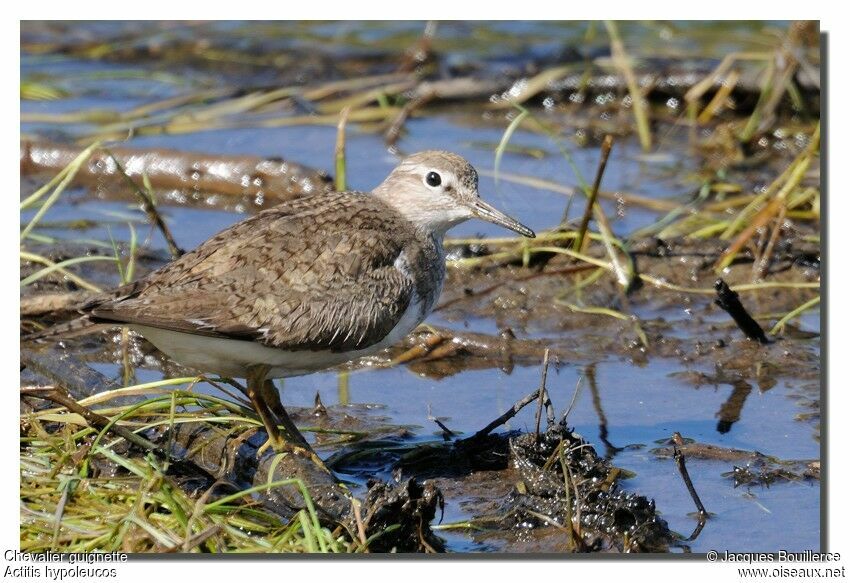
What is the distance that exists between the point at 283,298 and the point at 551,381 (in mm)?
2317

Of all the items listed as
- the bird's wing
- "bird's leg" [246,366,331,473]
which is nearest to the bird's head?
the bird's wing

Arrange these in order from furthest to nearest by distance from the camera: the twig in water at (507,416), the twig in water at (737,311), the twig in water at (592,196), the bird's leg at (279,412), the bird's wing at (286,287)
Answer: the twig in water at (592,196), the twig in water at (737,311), the bird's leg at (279,412), the twig in water at (507,416), the bird's wing at (286,287)

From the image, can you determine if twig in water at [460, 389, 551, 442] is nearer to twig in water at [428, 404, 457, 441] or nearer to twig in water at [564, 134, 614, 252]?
twig in water at [428, 404, 457, 441]

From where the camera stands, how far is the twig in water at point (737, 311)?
742 cm

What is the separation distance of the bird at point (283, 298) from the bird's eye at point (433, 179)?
43cm

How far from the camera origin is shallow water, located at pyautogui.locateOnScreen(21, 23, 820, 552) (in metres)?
6.07

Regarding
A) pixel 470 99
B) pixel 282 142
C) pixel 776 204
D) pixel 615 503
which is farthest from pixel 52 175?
pixel 615 503

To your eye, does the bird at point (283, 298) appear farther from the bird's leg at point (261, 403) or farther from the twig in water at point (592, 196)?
the twig in water at point (592, 196)

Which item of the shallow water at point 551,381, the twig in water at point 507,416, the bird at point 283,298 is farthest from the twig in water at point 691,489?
the bird at point 283,298

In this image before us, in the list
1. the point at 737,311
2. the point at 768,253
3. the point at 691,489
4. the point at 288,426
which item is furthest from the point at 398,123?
the point at 691,489

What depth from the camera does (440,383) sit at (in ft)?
25.1

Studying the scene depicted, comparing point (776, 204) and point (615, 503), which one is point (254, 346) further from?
point (776, 204)

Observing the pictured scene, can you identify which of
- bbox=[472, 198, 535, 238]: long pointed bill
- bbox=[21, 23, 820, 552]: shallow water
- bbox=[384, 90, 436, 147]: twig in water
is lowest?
bbox=[21, 23, 820, 552]: shallow water

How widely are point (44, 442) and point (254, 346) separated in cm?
110
